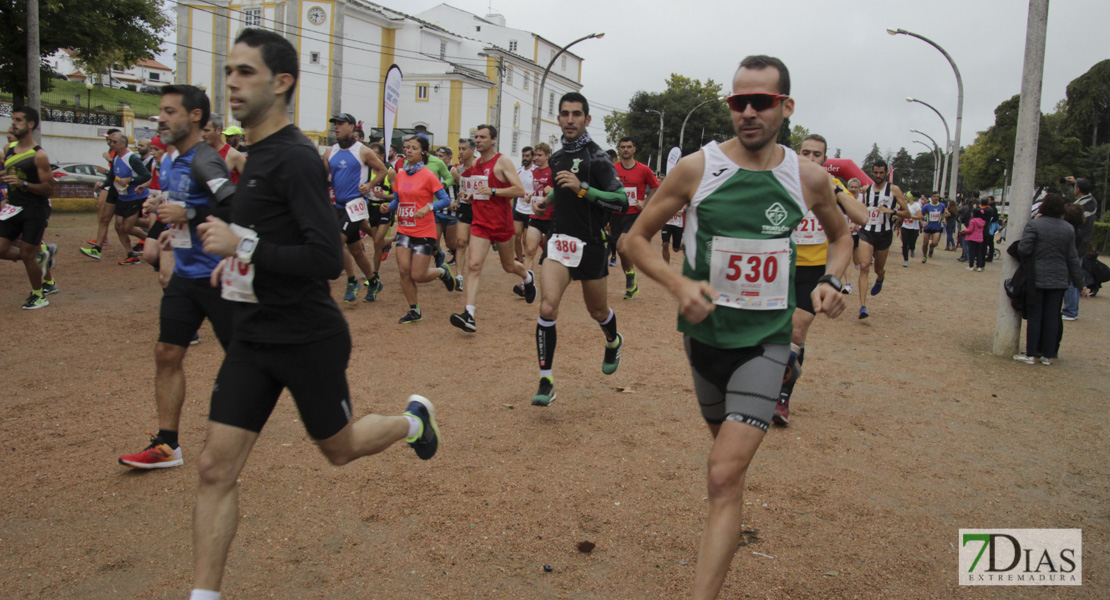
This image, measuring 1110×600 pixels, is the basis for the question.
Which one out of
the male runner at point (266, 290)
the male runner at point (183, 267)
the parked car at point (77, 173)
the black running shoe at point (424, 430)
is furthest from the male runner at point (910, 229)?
the parked car at point (77, 173)

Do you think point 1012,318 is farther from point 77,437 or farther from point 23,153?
point 23,153

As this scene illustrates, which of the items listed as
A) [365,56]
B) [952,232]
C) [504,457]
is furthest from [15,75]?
[365,56]

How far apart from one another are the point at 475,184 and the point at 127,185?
661 cm

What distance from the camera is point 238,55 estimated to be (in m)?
2.97

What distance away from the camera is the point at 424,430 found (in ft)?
13.0

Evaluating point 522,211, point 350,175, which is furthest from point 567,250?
point 522,211

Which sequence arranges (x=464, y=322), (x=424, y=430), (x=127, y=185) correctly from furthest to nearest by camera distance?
(x=127, y=185), (x=464, y=322), (x=424, y=430)

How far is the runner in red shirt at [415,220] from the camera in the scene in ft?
30.7

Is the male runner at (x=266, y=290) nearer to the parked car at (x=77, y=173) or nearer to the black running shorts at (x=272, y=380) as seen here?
the black running shorts at (x=272, y=380)

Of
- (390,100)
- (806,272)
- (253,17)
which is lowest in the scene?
(806,272)

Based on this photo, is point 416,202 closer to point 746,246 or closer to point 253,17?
point 746,246

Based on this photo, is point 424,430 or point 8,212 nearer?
point 424,430

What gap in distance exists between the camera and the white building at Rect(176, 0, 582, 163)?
57031 millimetres

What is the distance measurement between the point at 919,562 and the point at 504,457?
2500mm
